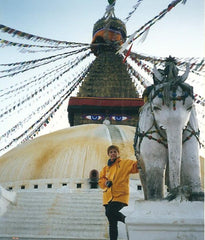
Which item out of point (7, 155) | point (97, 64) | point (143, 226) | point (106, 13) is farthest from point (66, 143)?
point (97, 64)

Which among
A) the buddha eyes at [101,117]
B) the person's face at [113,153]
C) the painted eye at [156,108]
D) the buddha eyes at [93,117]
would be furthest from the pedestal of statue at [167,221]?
the buddha eyes at [93,117]

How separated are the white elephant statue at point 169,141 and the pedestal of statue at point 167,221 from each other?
204mm

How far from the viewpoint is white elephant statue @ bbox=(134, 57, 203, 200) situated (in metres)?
3.01

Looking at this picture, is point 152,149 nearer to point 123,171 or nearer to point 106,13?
point 123,171

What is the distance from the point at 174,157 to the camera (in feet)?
9.77

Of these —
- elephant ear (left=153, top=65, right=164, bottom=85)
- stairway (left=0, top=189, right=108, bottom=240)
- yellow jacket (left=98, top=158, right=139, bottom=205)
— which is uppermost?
elephant ear (left=153, top=65, right=164, bottom=85)

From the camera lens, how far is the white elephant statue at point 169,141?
301 cm

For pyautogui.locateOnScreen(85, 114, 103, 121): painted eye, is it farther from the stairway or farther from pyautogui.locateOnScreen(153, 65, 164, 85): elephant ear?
pyautogui.locateOnScreen(153, 65, 164, 85): elephant ear

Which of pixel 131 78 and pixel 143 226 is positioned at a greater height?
pixel 131 78

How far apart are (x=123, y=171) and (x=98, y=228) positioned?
199cm

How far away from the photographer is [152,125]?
3.23m

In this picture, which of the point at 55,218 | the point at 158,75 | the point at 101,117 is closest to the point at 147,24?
the point at 158,75

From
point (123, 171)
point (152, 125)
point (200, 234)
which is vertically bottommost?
point (200, 234)

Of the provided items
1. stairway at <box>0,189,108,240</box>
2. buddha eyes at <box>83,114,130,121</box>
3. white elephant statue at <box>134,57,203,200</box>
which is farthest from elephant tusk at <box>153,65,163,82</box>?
buddha eyes at <box>83,114,130,121</box>
